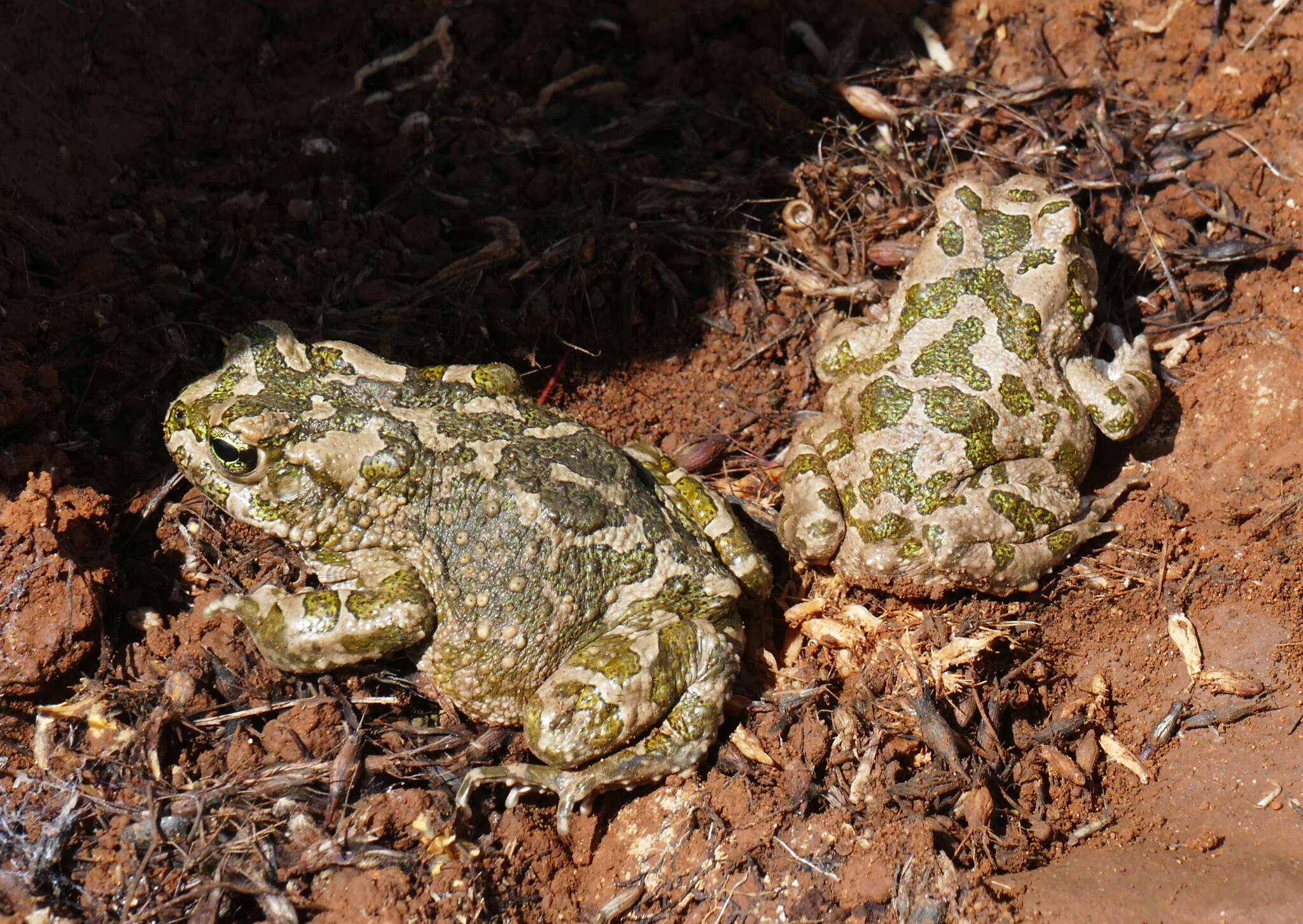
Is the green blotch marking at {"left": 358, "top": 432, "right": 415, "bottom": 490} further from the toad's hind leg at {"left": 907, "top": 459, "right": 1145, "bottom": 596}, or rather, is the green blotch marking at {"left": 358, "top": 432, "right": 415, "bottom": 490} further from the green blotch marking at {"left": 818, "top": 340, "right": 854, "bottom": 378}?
the toad's hind leg at {"left": 907, "top": 459, "right": 1145, "bottom": 596}

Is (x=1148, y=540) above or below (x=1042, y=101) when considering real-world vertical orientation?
below

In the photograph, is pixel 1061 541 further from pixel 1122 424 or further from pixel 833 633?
pixel 833 633

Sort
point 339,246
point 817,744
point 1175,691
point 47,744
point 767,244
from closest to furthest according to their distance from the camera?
1. point 47,744
2. point 817,744
3. point 1175,691
4. point 339,246
5. point 767,244

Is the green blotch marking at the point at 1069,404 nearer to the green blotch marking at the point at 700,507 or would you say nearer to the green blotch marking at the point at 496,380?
the green blotch marking at the point at 700,507

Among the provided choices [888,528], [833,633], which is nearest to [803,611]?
[833,633]

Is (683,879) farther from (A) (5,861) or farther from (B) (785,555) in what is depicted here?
(A) (5,861)

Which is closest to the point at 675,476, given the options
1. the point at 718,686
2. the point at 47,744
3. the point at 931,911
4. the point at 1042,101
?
the point at 718,686

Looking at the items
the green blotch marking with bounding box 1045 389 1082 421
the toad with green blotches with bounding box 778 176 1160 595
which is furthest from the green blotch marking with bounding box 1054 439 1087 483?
the green blotch marking with bounding box 1045 389 1082 421
